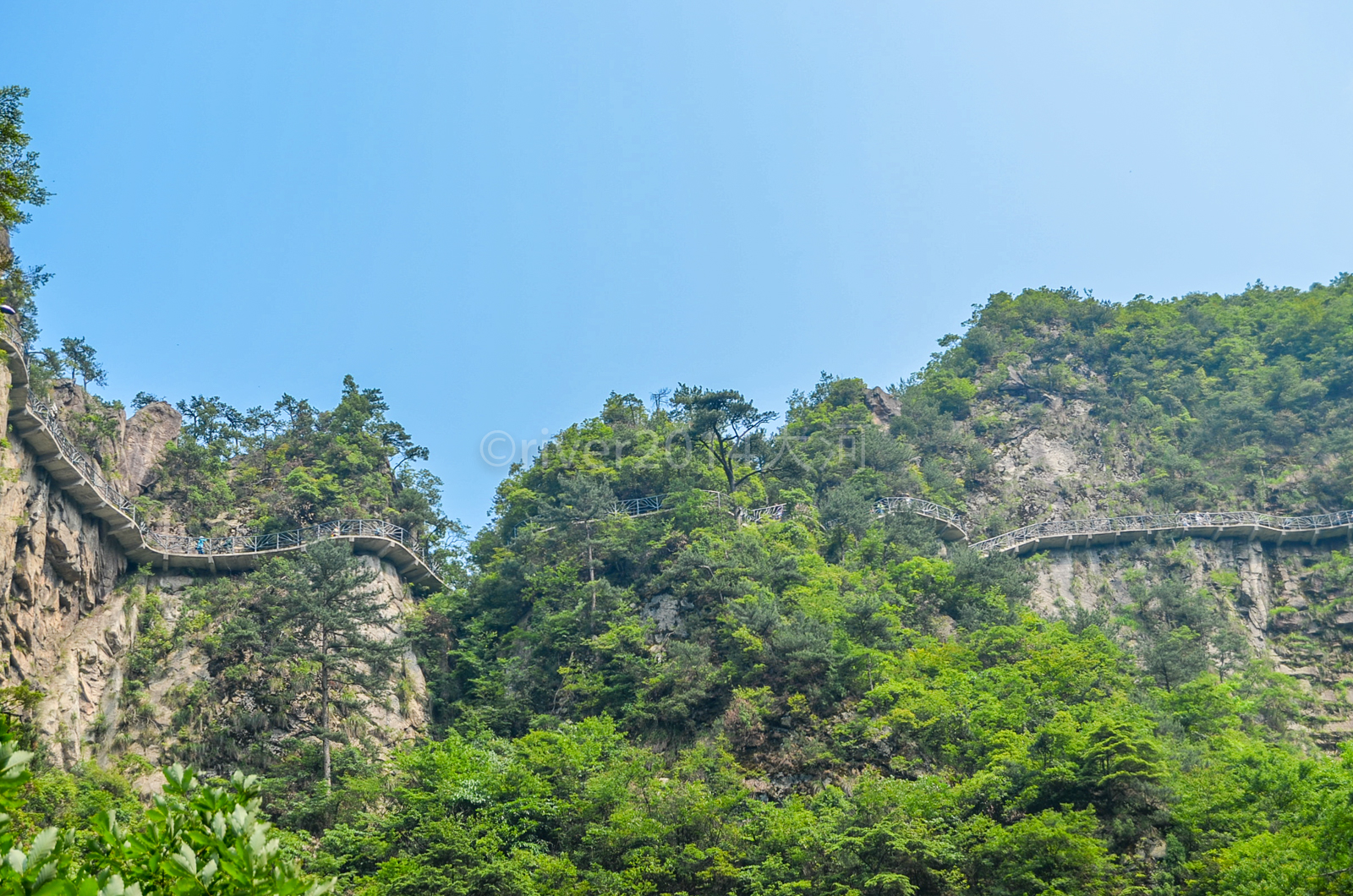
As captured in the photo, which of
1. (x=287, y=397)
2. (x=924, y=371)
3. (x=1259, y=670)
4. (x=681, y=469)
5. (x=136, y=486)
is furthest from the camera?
(x=924, y=371)

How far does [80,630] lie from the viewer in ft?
80.3

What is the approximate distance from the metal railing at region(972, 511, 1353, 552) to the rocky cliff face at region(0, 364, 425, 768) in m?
20.3

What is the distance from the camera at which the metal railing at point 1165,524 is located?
34656 mm

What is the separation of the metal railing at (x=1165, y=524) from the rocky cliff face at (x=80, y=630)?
20304mm

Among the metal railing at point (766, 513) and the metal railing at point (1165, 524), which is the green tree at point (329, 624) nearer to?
the metal railing at point (766, 513)

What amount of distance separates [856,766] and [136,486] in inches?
858

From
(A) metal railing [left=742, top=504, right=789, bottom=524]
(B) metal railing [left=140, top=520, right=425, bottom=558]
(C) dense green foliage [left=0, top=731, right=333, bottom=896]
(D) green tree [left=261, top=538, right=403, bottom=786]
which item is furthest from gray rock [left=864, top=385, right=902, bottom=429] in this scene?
(C) dense green foliage [left=0, top=731, right=333, bottom=896]

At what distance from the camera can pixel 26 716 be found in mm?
21250

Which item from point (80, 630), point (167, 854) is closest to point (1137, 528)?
point (80, 630)

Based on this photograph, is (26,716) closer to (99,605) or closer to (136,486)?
(99,605)

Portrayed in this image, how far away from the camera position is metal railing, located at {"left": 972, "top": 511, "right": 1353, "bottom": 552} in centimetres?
3466

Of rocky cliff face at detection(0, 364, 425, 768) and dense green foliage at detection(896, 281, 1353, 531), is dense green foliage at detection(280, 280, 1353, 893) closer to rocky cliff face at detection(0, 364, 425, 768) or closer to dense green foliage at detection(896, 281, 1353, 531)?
dense green foliage at detection(896, 281, 1353, 531)

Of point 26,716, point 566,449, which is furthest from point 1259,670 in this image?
point 26,716

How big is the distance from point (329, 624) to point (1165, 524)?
26.8 meters
